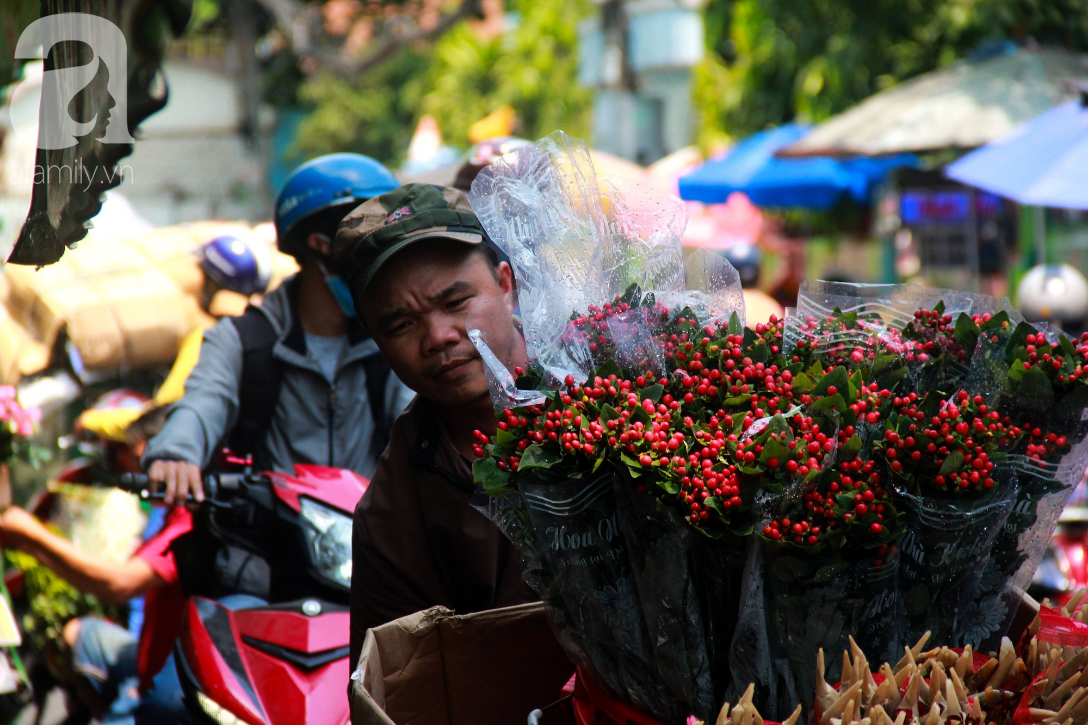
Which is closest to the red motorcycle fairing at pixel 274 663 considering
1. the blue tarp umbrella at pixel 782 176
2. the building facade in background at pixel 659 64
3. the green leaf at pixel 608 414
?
the green leaf at pixel 608 414

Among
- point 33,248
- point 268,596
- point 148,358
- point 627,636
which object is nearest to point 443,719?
point 627,636

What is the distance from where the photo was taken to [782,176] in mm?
9484

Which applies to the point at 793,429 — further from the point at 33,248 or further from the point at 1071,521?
the point at 1071,521

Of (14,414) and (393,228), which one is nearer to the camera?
(393,228)

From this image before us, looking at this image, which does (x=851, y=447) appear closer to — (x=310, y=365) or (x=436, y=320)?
(x=436, y=320)

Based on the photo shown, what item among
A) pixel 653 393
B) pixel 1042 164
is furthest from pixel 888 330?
pixel 1042 164

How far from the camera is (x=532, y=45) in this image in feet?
99.9

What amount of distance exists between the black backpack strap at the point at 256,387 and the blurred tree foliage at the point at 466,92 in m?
26.4

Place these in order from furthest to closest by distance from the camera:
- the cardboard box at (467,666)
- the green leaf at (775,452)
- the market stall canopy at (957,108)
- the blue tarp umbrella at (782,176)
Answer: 1. the blue tarp umbrella at (782,176)
2. the market stall canopy at (957,108)
3. the cardboard box at (467,666)
4. the green leaf at (775,452)

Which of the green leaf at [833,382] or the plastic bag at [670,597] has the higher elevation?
the green leaf at [833,382]

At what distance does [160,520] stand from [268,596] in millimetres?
967

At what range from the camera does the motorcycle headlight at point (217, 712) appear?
2.36m

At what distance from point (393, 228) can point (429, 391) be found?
0.29m

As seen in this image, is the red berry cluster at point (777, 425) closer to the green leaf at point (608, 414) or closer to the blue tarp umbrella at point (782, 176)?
the green leaf at point (608, 414)
